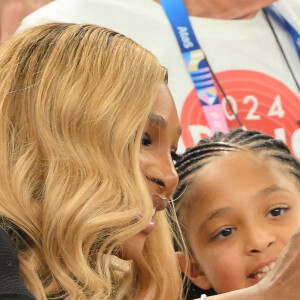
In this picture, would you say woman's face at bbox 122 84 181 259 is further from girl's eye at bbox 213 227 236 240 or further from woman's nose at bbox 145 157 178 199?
girl's eye at bbox 213 227 236 240

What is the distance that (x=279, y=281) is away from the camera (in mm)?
815

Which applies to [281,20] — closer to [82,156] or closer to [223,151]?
[223,151]

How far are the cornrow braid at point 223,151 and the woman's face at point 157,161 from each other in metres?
0.28

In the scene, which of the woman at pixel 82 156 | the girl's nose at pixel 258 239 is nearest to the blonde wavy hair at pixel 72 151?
the woman at pixel 82 156

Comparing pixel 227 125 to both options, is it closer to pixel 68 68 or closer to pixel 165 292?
pixel 165 292

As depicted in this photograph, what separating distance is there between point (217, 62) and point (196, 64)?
0.21ft

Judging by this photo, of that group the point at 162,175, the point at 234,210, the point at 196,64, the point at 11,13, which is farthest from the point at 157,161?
the point at 11,13

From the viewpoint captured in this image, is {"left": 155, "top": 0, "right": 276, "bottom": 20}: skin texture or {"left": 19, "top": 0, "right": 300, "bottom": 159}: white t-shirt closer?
{"left": 19, "top": 0, "right": 300, "bottom": 159}: white t-shirt

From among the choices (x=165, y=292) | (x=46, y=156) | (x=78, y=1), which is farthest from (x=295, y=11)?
(x=46, y=156)

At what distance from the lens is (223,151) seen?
1.26 m

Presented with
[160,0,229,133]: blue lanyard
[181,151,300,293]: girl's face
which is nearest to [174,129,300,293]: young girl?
[181,151,300,293]: girl's face

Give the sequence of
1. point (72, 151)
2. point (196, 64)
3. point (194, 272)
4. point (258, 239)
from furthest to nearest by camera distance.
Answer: point (196, 64), point (194, 272), point (258, 239), point (72, 151)

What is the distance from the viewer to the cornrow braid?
4.12 ft

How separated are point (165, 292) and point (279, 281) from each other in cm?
26
